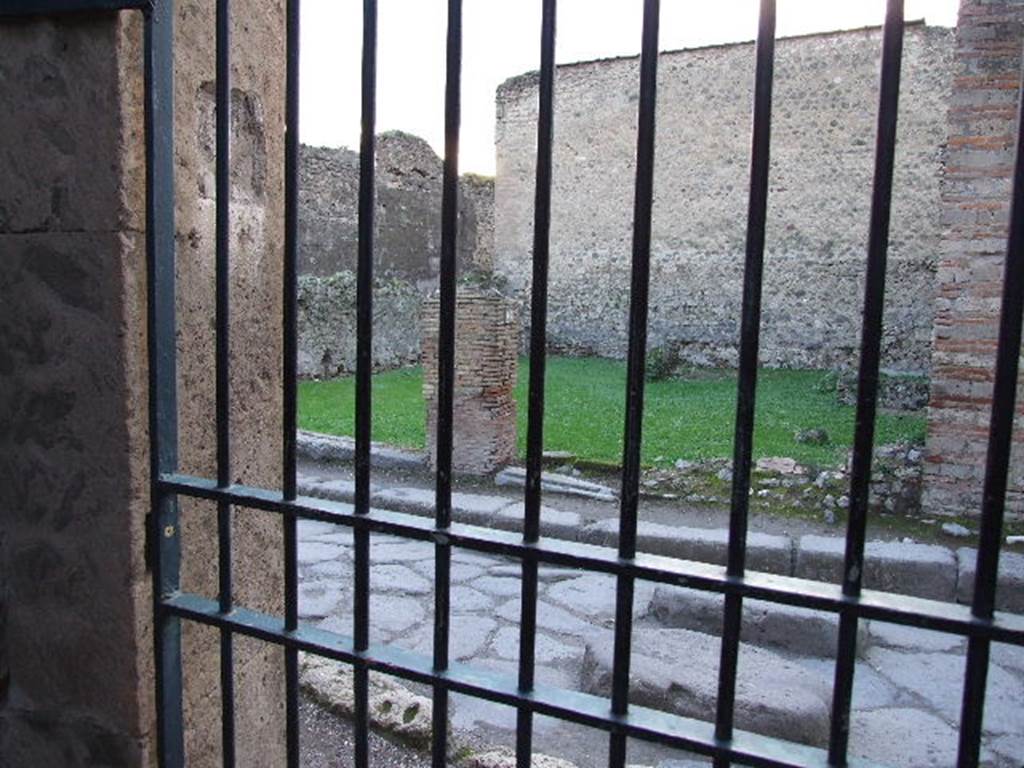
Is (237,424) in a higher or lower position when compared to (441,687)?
higher

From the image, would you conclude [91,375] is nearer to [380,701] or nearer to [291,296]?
[291,296]

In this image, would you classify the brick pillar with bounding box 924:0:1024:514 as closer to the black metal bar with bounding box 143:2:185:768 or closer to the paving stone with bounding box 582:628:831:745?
the paving stone with bounding box 582:628:831:745

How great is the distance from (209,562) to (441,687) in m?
0.65

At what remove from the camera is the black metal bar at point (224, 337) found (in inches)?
54.2

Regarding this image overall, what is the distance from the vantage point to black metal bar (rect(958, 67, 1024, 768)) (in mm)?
890

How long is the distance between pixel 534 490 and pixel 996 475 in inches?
22.4

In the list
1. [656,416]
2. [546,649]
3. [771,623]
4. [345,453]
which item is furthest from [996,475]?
[656,416]

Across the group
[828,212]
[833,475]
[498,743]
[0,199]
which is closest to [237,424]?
[0,199]

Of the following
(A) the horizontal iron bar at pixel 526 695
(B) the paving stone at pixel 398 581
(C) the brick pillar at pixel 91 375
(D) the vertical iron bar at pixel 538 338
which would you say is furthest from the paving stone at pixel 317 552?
(D) the vertical iron bar at pixel 538 338

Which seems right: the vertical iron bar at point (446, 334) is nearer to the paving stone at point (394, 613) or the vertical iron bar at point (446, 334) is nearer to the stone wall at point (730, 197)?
the paving stone at point (394, 613)

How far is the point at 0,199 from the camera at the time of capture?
1.49 meters

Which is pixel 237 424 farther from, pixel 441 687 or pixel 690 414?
pixel 690 414

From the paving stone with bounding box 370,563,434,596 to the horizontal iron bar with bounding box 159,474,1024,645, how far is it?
3.49 metres

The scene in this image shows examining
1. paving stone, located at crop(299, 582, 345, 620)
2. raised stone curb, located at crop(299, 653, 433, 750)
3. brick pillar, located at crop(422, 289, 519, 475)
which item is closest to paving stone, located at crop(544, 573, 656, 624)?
paving stone, located at crop(299, 582, 345, 620)
